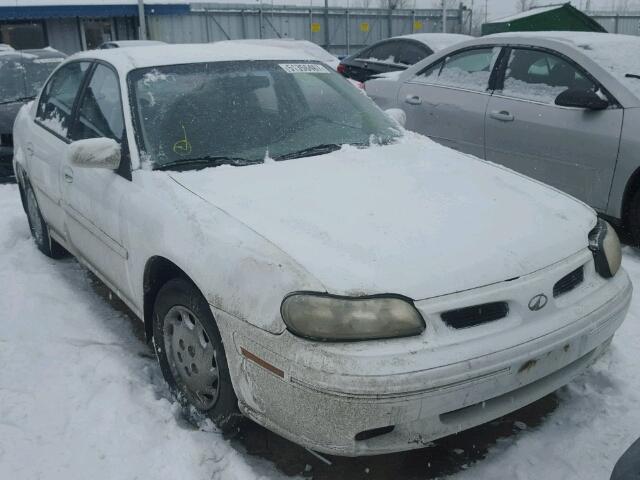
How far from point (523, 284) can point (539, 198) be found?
2.47 ft

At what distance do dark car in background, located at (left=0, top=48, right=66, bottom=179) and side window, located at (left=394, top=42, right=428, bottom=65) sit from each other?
508 cm

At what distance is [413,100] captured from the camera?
6234 millimetres

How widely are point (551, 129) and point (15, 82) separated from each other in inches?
261

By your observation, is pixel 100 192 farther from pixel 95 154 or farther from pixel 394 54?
pixel 394 54

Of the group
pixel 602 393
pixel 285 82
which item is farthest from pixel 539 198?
pixel 285 82

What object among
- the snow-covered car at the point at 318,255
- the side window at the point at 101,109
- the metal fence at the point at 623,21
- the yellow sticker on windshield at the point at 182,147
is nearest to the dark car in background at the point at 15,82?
the side window at the point at 101,109

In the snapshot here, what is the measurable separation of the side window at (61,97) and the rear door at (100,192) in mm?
190

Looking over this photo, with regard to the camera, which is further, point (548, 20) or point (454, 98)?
point (548, 20)

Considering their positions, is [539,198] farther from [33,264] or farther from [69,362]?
[33,264]

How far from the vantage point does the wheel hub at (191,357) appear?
2.61 metres

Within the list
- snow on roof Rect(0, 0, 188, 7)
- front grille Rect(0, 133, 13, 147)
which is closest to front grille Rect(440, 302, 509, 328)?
front grille Rect(0, 133, 13, 147)

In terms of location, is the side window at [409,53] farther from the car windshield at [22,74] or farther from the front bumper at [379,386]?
the front bumper at [379,386]

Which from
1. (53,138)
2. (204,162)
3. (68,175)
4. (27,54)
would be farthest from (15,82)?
(204,162)

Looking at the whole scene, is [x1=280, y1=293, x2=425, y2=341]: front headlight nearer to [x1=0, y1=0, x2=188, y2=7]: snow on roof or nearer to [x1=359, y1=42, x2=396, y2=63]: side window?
[x1=359, y1=42, x2=396, y2=63]: side window
